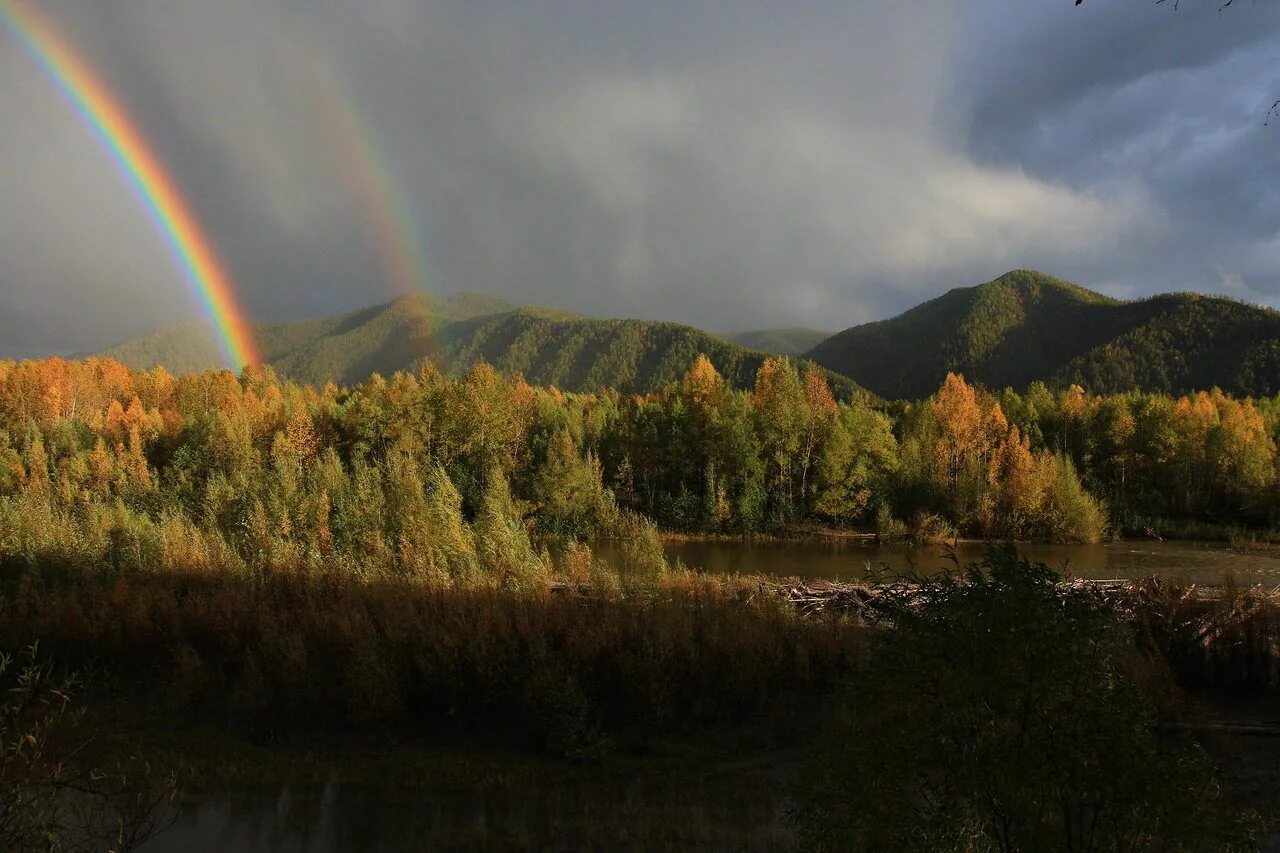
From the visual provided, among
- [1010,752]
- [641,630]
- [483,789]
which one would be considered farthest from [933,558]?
[1010,752]

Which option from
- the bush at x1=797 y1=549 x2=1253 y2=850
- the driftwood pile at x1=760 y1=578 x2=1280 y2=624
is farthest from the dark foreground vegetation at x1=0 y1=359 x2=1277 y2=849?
the driftwood pile at x1=760 y1=578 x2=1280 y2=624

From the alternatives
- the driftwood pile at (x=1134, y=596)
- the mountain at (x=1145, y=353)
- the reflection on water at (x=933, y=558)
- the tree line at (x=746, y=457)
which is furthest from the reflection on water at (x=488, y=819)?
the mountain at (x=1145, y=353)

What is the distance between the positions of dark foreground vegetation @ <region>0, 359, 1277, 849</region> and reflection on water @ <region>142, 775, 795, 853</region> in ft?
4.66

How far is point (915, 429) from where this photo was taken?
198ft

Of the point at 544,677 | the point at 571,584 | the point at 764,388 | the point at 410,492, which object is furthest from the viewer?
the point at 764,388

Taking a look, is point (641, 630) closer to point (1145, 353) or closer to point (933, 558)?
point (933, 558)

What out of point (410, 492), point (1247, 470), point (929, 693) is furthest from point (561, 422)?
point (929, 693)

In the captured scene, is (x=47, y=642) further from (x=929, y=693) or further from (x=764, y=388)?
(x=764, y=388)

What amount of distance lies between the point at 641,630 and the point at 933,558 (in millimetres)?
31752

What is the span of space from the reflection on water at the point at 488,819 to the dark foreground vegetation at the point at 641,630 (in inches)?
55.9

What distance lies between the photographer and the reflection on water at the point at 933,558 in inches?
1442

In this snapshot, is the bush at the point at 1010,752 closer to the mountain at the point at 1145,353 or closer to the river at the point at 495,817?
the river at the point at 495,817

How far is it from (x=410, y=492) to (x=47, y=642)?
1095 centimetres

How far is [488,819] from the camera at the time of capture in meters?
11.6
